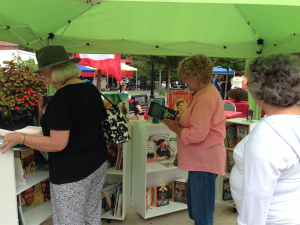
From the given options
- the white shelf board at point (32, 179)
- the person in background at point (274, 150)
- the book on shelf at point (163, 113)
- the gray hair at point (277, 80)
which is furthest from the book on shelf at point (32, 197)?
the gray hair at point (277, 80)

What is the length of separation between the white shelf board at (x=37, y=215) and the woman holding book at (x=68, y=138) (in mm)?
417

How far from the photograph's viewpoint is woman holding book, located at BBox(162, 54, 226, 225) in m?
1.70

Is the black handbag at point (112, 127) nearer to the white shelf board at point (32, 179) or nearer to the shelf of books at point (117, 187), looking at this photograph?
the white shelf board at point (32, 179)

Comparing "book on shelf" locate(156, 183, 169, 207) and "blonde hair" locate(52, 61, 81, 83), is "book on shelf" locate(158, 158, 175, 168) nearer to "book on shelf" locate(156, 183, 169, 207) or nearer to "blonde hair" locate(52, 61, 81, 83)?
"book on shelf" locate(156, 183, 169, 207)

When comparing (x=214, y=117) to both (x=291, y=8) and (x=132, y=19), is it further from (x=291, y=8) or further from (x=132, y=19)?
(x=132, y=19)

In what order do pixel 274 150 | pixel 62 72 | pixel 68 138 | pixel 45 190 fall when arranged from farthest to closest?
pixel 45 190
pixel 62 72
pixel 68 138
pixel 274 150

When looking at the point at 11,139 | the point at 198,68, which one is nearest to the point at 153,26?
the point at 198,68

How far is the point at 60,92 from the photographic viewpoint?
4.45ft

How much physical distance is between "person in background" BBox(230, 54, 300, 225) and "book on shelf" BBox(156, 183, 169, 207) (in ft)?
6.47

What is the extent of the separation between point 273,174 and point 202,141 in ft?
3.00

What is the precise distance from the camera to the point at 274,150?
0.85 metres

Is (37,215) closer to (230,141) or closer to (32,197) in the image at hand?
(32,197)

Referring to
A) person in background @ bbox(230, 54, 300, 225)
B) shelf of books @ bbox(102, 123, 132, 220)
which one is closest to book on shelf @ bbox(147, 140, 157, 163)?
shelf of books @ bbox(102, 123, 132, 220)

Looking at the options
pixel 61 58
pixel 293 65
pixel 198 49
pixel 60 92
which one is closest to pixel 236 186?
pixel 293 65
